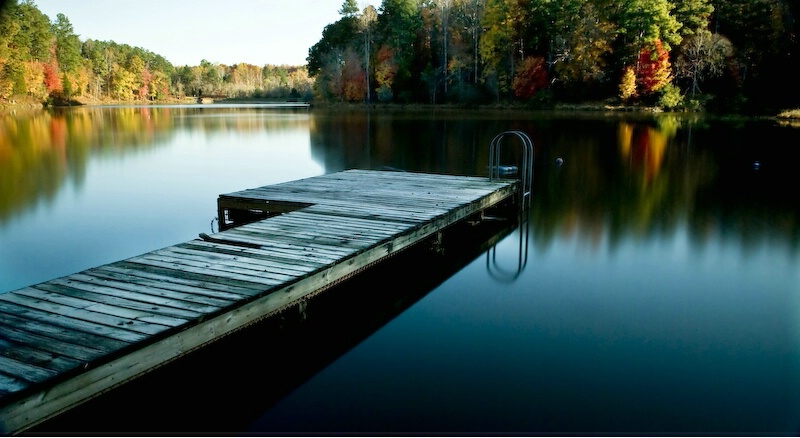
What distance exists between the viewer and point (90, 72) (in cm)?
8169

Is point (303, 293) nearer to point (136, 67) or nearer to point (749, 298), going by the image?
point (749, 298)

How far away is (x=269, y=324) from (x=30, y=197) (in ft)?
32.0

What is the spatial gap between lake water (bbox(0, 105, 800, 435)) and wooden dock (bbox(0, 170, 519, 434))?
31cm

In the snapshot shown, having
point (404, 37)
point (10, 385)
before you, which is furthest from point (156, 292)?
point (404, 37)

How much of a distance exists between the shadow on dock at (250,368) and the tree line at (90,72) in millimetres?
31219

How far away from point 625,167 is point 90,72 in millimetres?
82390

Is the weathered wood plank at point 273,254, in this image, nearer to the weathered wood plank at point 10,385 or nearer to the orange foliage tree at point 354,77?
the weathered wood plank at point 10,385

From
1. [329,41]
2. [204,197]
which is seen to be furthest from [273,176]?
[329,41]

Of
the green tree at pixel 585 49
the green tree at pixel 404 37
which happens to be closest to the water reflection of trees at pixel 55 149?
the green tree at pixel 585 49

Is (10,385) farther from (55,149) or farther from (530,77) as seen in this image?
(530,77)

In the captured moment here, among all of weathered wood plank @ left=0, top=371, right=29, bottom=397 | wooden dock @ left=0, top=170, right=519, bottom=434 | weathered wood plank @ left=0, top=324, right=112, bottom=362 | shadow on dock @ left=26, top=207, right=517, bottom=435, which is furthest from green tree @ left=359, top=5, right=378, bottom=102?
weathered wood plank @ left=0, top=371, right=29, bottom=397

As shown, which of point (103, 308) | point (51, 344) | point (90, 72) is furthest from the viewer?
point (90, 72)

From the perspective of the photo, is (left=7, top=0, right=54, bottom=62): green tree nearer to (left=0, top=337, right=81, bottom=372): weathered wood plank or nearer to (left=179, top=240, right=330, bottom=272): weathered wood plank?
(left=179, top=240, right=330, bottom=272): weathered wood plank

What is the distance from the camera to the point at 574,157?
18.5 metres
